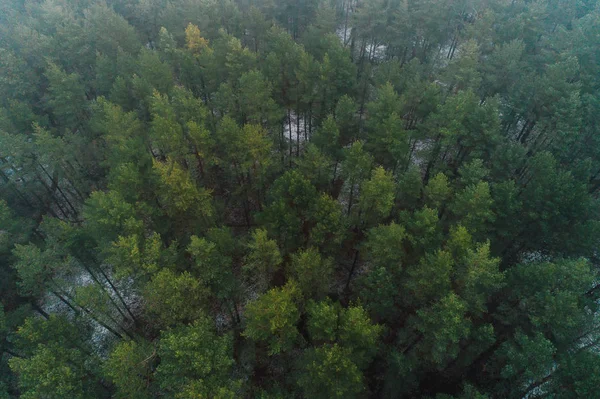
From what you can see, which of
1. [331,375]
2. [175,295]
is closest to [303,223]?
[175,295]

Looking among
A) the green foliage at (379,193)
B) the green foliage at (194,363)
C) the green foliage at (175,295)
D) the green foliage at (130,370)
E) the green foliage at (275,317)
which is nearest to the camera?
the green foliage at (194,363)

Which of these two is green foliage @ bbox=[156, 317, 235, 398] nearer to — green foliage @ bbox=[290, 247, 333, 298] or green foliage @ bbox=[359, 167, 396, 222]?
green foliage @ bbox=[290, 247, 333, 298]

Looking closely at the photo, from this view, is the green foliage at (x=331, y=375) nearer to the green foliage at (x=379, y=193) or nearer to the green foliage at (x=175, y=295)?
the green foliage at (x=175, y=295)

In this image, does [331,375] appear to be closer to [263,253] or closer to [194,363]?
[194,363]

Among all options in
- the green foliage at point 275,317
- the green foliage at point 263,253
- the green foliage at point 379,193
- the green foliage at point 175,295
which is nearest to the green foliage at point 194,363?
the green foliage at point 175,295

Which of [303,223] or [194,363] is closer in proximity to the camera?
[194,363]

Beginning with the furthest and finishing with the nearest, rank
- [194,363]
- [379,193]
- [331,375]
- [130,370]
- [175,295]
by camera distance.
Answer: [379,193] < [175,295] < [130,370] < [331,375] < [194,363]

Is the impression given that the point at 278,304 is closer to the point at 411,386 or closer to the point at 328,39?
the point at 411,386

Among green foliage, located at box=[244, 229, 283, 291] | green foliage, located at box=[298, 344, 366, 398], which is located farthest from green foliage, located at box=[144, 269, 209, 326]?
green foliage, located at box=[298, 344, 366, 398]
